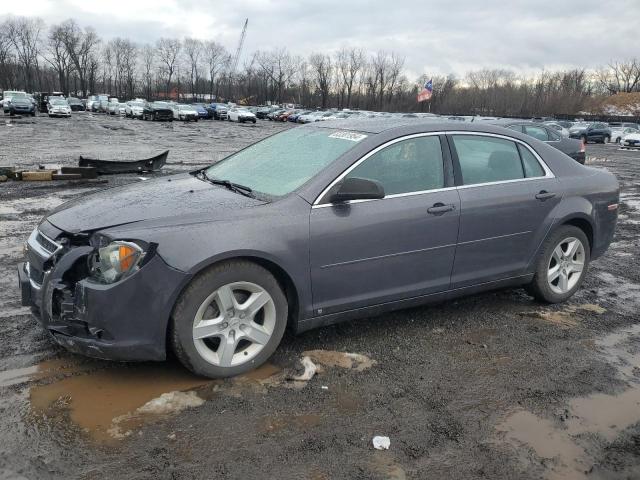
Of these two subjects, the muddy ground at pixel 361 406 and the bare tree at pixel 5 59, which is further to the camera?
the bare tree at pixel 5 59

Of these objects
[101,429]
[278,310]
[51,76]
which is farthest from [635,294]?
[51,76]

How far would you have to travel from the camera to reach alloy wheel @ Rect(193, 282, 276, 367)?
334 centimetres

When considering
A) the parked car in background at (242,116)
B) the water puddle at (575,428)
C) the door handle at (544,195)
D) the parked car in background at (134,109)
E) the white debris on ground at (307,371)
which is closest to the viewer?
the water puddle at (575,428)

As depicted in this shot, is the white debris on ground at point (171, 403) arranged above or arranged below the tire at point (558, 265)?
below

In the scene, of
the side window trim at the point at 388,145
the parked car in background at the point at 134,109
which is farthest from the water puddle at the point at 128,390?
the parked car in background at the point at 134,109

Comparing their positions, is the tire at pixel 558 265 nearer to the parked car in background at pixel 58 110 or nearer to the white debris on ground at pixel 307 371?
the white debris on ground at pixel 307 371

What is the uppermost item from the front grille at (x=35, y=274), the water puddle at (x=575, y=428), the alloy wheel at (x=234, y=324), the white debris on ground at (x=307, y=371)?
the front grille at (x=35, y=274)

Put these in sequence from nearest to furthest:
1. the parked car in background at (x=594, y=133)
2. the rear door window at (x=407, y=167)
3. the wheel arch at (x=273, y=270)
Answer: the wheel arch at (x=273, y=270), the rear door window at (x=407, y=167), the parked car in background at (x=594, y=133)

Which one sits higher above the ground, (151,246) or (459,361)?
(151,246)

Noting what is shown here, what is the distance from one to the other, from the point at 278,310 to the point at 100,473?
1399mm

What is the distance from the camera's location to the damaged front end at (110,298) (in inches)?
122

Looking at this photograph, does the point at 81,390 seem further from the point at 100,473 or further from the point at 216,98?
the point at 216,98

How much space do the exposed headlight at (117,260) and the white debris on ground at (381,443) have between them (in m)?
1.62

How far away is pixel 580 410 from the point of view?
3328mm
